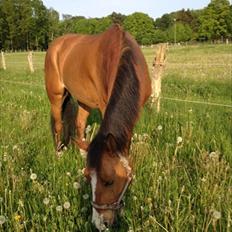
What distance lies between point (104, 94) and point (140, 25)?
122 meters

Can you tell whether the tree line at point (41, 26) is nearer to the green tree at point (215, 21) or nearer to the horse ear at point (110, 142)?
the green tree at point (215, 21)

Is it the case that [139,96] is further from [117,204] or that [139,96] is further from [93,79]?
[93,79]

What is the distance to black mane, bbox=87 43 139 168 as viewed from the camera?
2793 millimetres

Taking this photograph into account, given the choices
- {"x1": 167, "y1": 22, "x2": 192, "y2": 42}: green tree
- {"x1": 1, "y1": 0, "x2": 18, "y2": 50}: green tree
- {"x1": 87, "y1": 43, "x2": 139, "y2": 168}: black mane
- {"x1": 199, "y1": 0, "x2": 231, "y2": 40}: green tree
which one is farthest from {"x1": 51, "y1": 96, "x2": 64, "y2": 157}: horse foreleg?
{"x1": 167, "y1": 22, "x2": 192, "y2": 42}: green tree

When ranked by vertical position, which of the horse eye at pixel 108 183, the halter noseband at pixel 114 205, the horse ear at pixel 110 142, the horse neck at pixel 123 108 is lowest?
the halter noseband at pixel 114 205

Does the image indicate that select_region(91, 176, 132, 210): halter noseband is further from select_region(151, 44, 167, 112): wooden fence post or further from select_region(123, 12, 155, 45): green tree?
select_region(123, 12, 155, 45): green tree

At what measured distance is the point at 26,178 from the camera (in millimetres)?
4051

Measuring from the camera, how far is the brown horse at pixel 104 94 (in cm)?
279

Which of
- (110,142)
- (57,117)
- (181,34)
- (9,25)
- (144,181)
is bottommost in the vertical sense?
(144,181)

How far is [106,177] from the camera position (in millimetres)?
2727

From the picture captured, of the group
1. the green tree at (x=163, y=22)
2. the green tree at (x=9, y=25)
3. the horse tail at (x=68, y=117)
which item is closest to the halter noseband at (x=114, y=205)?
the horse tail at (x=68, y=117)

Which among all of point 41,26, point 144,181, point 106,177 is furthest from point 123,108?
point 41,26

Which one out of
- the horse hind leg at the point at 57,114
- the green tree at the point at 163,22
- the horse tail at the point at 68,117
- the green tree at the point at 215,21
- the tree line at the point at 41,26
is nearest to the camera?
the horse hind leg at the point at 57,114

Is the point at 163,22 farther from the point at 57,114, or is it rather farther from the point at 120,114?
the point at 120,114
